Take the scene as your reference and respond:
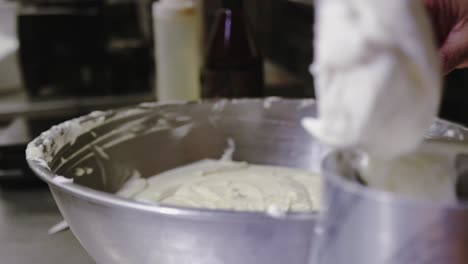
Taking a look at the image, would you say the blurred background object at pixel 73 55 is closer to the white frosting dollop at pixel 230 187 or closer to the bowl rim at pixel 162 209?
the white frosting dollop at pixel 230 187

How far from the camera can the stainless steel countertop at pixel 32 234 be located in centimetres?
70

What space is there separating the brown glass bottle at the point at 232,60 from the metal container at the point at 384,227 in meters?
0.64

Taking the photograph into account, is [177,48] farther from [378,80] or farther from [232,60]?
[378,80]

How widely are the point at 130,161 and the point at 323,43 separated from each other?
54cm

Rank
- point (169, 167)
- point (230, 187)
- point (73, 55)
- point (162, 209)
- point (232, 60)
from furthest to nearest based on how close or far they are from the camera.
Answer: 1. point (73, 55)
2. point (232, 60)
3. point (169, 167)
4. point (230, 187)
5. point (162, 209)

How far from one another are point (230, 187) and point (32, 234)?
241mm

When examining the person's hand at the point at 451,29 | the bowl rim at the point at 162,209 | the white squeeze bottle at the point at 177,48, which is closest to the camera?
the bowl rim at the point at 162,209

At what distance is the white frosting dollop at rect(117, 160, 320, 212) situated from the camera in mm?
698

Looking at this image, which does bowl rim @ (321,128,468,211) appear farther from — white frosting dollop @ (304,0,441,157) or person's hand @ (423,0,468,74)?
person's hand @ (423,0,468,74)

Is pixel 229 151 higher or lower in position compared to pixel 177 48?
lower

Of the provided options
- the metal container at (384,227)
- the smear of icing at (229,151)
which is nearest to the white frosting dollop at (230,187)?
the smear of icing at (229,151)

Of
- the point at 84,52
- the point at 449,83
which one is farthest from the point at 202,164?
the point at 84,52

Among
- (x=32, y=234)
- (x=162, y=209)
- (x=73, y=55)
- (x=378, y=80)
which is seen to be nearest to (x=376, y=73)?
(x=378, y=80)

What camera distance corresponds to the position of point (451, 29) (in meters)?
0.66
